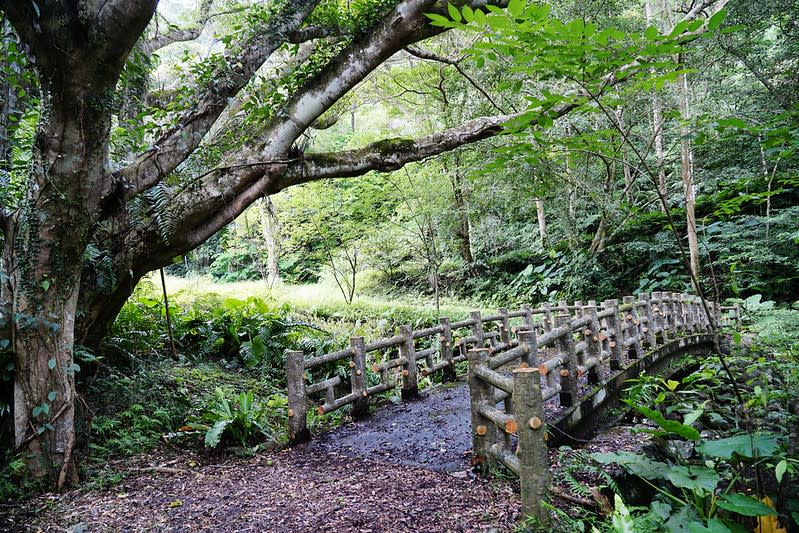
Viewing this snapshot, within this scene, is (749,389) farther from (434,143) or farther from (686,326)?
(686,326)

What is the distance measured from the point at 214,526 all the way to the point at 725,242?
15825mm

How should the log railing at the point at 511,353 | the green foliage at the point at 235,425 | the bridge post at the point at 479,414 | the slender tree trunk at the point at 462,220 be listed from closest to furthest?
the bridge post at the point at 479,414 → the green foliage at the point at 235,425 → the log railing at the point at 511,353 → the slender tree trunk at the point at 462,220

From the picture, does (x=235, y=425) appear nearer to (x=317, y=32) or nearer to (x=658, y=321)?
(x=317, y=32)

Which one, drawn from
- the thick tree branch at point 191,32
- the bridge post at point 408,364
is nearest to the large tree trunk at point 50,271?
the bridge post at point 408,364

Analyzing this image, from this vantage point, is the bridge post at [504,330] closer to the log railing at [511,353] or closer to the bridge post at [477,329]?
the log railing at [511,353]

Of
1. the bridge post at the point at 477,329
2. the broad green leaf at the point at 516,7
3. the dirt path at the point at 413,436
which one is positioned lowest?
the dirt path at the point at 413,436

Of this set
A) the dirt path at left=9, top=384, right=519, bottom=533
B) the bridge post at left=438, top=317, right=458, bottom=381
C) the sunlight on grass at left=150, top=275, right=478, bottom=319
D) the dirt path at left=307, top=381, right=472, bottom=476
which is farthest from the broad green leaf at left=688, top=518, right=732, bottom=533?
the sunlight on grass at left=150, top=275, right=478, bottom=319

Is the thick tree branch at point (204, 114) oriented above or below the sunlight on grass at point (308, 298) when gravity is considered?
above

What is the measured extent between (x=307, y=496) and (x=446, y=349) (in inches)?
176

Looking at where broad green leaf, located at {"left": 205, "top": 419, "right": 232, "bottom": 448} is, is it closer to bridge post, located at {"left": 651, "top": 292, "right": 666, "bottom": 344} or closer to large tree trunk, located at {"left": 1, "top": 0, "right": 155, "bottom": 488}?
large tree trunk, located at {"left": 1, "top": 0, "right": 155, "bottom": 488}

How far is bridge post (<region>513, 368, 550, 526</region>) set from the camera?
306cm

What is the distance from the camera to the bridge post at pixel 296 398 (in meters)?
5.32

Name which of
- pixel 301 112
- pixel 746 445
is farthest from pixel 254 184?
pixel 746 445

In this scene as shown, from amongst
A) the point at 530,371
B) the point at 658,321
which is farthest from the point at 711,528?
the point at 658,321
